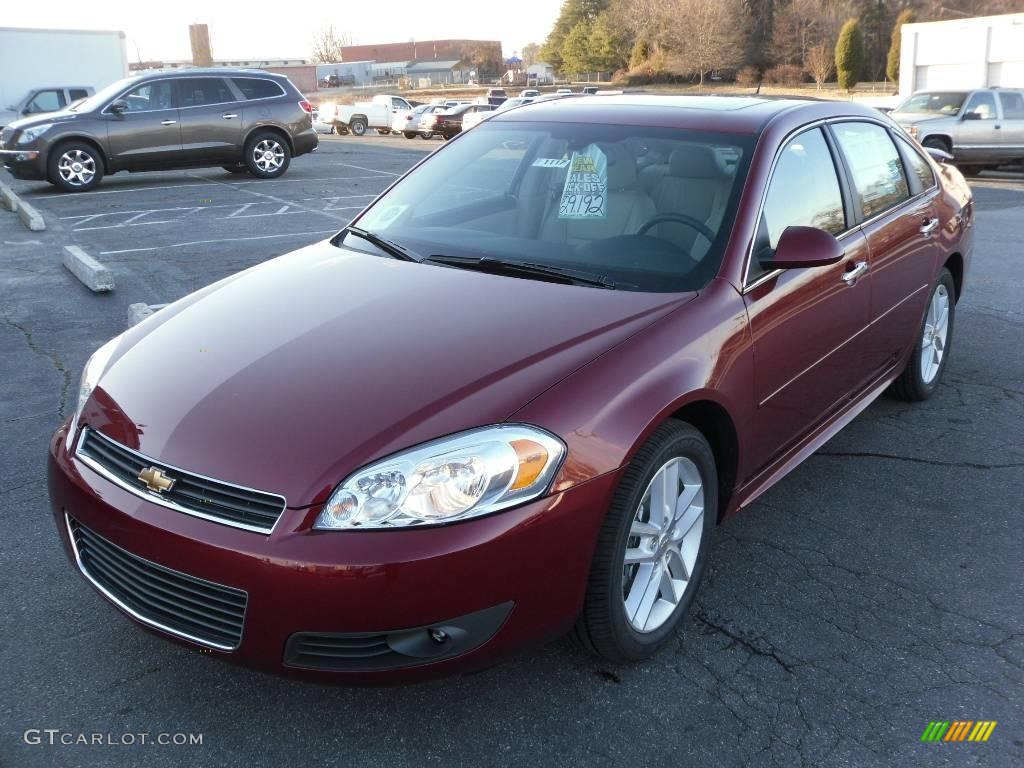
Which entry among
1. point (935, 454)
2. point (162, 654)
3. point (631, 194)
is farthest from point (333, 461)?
point (935, 454)

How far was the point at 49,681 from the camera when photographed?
279 cm

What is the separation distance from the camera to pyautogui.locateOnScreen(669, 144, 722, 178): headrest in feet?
11.6

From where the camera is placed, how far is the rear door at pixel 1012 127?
17.6 m

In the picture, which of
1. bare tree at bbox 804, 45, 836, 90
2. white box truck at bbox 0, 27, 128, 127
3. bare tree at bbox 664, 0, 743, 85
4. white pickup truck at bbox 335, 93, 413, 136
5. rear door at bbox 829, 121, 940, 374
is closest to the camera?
rear door at bbox 829, 121, 940, 374

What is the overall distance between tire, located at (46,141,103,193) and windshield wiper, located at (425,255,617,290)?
1308 cm

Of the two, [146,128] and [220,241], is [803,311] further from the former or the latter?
[146,128]

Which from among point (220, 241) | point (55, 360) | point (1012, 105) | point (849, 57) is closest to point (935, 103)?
point (1012, 105)

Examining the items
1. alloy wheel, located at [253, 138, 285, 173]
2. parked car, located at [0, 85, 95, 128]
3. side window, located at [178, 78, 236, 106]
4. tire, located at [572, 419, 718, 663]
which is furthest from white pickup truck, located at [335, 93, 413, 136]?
tire, located at [572, 419, 718, 663]

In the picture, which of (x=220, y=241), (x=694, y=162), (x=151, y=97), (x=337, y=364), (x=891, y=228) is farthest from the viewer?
(x=151, y=97)

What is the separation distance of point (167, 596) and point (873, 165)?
11.6 ft

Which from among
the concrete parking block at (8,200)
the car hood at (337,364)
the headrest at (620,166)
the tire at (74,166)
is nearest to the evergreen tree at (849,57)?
the tire at (74,166)

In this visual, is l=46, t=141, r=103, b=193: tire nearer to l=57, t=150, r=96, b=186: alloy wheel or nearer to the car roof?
l=57, t=150, r=96, b=186: alloy wheel

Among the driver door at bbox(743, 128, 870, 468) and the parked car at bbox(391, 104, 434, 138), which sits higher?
the parked car at bbox(391, 104, 434, 138)

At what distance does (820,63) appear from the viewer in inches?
2389
